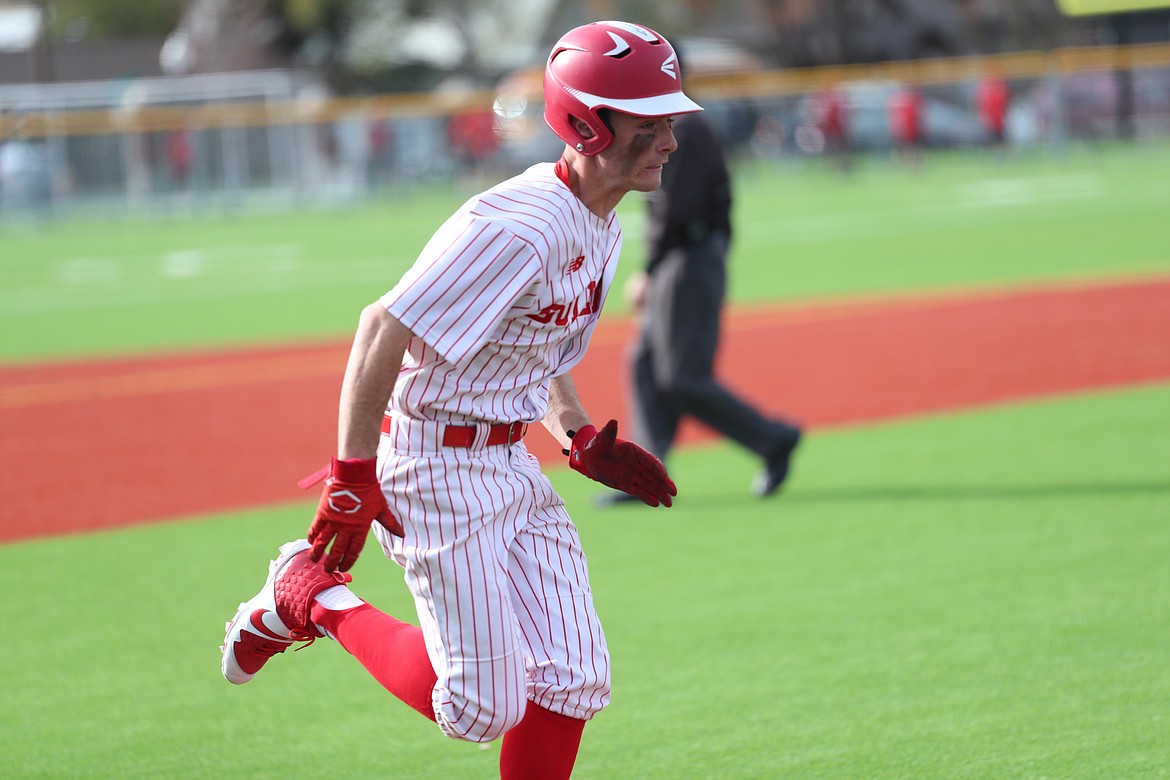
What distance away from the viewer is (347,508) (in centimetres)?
333

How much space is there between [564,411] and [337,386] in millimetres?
7922

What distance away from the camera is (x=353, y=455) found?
330 cm

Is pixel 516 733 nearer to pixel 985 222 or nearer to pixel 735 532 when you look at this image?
pixel 735 532

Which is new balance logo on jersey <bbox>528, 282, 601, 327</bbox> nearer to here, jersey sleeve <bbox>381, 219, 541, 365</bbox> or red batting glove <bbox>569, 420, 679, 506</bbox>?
jersey sleeve <bbox>381, 219, 541, 365</bbox>

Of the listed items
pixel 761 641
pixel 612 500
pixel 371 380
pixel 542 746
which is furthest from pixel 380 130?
pixel 371 380

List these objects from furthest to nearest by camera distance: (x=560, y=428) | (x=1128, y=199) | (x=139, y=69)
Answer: (x=139, y=69)
(x=1128, y=199)
(x=560, y=428)

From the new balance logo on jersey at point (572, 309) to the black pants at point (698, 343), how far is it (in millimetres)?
3939

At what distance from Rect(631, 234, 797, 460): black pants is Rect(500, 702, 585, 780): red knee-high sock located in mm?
4181

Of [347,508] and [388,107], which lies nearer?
[347,508]

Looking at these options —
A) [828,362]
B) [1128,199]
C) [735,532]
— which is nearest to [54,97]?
[1128,199]

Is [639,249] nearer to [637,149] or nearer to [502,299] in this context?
[637,149]

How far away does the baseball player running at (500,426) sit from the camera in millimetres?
3332

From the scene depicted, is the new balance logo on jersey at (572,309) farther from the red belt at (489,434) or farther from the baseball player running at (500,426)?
the red belt at (489,434)

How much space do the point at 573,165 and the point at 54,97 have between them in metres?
34.7
